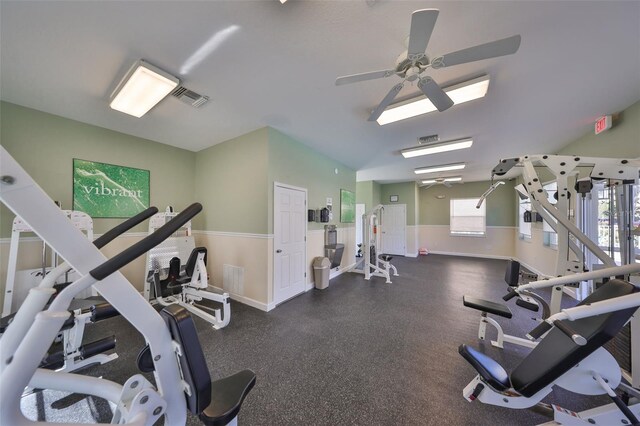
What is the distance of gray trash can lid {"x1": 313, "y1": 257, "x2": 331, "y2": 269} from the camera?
4.26 m

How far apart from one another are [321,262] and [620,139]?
4.53 meters

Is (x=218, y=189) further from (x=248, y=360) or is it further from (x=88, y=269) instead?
(x=88, y=269)

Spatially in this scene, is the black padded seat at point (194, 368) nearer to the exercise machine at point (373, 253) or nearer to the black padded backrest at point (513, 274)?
the black padded backrest at point (513, 274)

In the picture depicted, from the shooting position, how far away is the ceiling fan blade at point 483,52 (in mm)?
1346

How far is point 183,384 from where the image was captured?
908 mm

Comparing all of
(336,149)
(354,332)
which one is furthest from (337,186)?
(354,332)

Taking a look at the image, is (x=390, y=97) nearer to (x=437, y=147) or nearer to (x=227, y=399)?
(x=227, y=399)

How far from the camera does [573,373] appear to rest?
130 centimetres

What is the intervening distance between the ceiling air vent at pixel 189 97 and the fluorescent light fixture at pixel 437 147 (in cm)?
352

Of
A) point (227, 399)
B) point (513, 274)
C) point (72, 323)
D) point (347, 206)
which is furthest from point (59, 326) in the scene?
point (347, 206)

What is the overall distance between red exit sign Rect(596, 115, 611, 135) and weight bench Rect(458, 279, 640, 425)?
112 inches

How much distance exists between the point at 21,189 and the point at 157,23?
170cm

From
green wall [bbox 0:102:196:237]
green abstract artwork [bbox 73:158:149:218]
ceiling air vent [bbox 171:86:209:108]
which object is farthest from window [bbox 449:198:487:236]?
green abstract artwork [bbox 73:158:149:218]

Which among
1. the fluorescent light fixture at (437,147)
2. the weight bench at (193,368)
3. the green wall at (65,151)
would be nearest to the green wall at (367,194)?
the fluorescent light fixture at (437,147)
